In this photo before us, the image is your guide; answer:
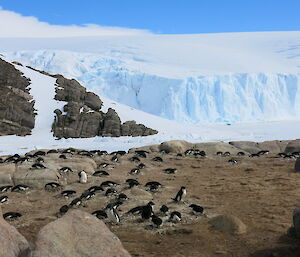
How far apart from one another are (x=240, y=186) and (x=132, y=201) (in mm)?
4625

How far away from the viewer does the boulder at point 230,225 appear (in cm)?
892

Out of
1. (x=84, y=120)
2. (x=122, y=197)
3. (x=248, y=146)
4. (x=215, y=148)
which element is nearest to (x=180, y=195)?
(x=122, y=197)

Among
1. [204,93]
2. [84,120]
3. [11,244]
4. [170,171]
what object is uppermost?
[204,93]

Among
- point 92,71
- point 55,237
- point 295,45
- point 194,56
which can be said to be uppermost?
point 295,45

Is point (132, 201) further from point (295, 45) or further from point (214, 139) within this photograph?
point (295, 45)

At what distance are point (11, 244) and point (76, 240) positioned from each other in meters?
1.01

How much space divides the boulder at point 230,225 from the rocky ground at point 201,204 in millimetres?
26

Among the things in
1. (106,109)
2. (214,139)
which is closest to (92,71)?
(106,109)

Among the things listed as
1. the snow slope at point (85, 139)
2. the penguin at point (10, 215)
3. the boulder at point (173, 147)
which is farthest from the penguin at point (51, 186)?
the snow slope at point (85, 139)

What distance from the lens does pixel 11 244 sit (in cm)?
543

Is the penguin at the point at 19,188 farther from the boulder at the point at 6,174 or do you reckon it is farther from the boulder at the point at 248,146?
the boulder at the point at 248,146

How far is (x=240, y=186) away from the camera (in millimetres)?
14031

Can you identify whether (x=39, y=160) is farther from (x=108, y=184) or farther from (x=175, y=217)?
(x=175, y=217)

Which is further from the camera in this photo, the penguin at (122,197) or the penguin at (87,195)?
the penguin at (87,195)
